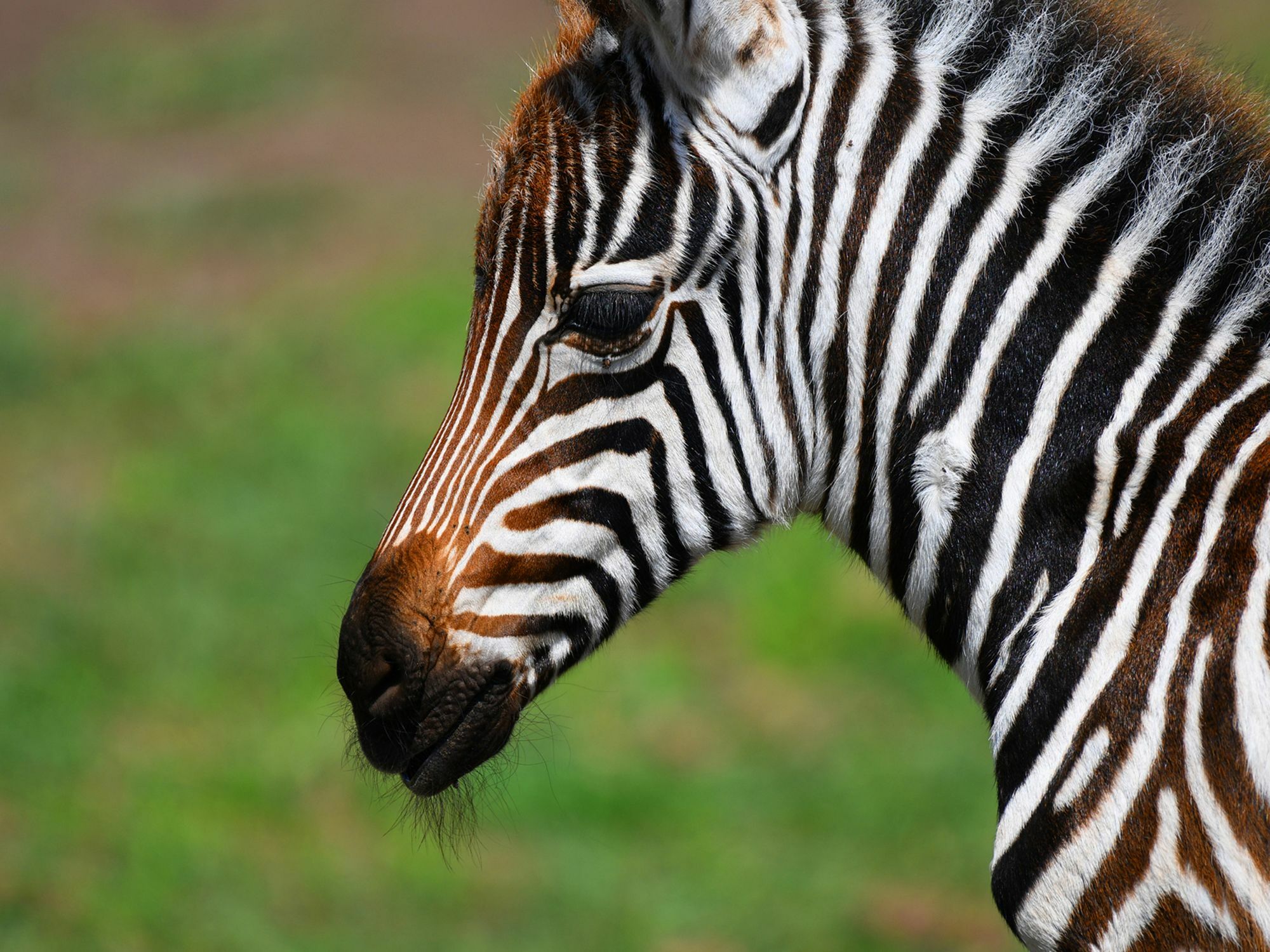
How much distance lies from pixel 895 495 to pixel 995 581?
308 millimetres

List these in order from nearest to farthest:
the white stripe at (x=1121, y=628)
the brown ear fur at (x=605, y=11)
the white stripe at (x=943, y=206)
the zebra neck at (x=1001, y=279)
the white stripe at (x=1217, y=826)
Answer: the white stripe at (x=1217, y=826) < the white stripe at (x=1121, y=628) < the zebra neck at (x=1001, y=279) < the white stripe at (x=943, y=206) < the brown ear fur at (x=605, y=11)

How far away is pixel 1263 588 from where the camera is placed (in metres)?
2.50

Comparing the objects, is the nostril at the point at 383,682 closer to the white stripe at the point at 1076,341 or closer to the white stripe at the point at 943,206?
the white stripe at the point at 943,206

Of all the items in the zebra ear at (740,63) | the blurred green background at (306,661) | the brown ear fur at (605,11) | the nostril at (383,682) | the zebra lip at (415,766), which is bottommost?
the blurred green background at (306,661)

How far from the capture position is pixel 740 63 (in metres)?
2.78

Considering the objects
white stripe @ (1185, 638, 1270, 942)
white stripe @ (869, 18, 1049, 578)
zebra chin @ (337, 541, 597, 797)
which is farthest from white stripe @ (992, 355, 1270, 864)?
zebra chin @ (337, 541, 597, 797)

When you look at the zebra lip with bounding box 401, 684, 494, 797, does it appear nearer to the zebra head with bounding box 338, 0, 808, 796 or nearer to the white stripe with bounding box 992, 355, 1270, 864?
the zebra head with bounding box 338, 0, 808, 796

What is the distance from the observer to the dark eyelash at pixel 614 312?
2.83 m

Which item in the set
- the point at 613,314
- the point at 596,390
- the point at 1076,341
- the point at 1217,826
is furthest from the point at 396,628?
the point at 1217,826

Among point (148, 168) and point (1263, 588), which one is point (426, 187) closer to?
point (148, 168)

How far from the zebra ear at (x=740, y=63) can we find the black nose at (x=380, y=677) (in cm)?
141

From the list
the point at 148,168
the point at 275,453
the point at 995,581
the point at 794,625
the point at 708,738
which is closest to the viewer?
the point at 995,581

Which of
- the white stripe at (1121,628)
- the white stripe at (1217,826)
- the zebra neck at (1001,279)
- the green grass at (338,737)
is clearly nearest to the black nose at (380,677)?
the zebra neck at (1001,279)

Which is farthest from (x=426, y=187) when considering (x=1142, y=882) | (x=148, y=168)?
(x=1142, y=882)
